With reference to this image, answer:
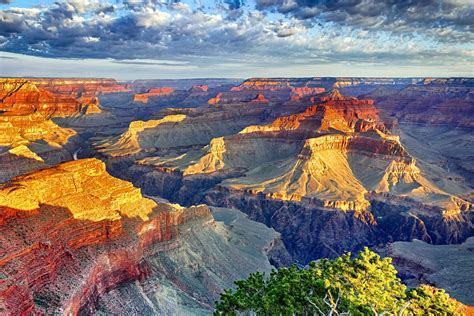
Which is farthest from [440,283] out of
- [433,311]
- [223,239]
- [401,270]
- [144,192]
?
[144,192]

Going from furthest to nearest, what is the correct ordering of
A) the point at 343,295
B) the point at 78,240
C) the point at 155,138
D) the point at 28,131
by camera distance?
the point at 155,138 → the point at 28,131 → the point at 78,240 → the point at 343,295

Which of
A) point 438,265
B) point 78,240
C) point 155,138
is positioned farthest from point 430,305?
point 155,138

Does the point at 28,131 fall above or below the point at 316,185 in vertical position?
above

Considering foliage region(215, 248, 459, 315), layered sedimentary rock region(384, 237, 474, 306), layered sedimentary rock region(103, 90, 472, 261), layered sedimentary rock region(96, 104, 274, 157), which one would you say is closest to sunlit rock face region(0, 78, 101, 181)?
layered sedimentary rock region(96, 104, 274, 157)

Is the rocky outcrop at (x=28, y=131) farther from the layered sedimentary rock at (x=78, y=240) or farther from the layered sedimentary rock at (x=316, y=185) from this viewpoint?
the layered sedimentary rock at (x=78, y=240)

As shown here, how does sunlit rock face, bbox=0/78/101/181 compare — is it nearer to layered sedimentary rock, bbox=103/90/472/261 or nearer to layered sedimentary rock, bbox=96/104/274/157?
layered sedimentary rock, bbox=96/104/274/157

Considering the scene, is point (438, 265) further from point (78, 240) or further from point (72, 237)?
point (72, 237)
